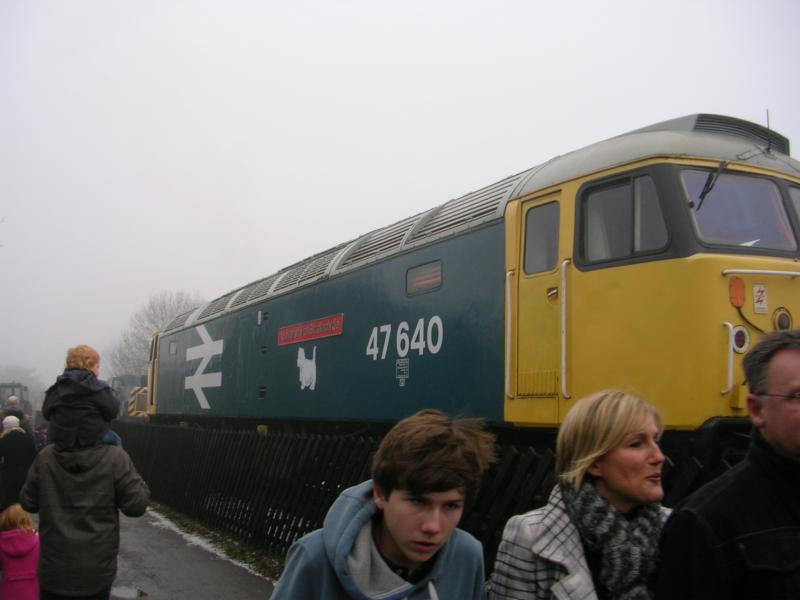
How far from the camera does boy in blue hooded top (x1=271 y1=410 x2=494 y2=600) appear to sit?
2004 mm

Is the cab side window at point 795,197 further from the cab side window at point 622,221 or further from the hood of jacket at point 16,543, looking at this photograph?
the hood of jacket at point 16,543

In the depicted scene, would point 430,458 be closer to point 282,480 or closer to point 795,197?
point 795,197

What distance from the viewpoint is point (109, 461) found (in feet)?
13.5

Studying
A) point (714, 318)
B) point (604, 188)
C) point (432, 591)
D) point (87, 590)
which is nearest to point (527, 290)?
point (604, 188)

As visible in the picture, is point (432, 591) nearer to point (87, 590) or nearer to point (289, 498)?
point (87, 590)

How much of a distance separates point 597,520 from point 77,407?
2.96 metres

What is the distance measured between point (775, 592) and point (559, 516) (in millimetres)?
634

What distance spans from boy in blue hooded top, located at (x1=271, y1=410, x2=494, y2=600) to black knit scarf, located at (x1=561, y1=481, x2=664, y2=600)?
1.20 feet

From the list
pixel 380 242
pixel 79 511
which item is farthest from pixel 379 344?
pixel 79 511

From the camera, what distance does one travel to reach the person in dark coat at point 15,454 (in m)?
7.14

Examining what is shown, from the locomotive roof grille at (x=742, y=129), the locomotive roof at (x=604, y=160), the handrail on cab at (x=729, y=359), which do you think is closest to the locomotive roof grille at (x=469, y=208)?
the locomotive roof at (x=604, y=160)

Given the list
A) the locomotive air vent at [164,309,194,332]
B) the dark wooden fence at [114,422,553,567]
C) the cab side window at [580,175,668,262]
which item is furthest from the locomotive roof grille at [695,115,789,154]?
the locomotive air vent at [164,309,194,332]

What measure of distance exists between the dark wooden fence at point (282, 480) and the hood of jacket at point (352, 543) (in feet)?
10.5

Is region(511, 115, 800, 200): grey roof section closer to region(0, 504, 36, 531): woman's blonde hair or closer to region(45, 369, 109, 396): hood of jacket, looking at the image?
region(45, 369, 109, 396): hood of jacket
